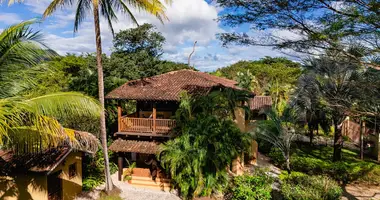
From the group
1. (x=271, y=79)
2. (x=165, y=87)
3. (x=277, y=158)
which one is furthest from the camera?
(x=271, y=79)

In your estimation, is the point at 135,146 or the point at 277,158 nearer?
the point at 135,146

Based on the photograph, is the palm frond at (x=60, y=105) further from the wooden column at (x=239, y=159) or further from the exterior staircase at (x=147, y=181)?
the wooden column at (x=239, y=159)

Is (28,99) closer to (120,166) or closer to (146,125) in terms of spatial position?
(146,125)

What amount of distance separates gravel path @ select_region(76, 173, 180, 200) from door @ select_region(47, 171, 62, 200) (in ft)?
4.36

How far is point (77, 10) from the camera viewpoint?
1345 cm

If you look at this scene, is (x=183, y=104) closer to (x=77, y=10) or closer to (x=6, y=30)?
→ (x=77, y=10)

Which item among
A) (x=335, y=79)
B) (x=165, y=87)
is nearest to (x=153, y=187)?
(x=165, y=87)

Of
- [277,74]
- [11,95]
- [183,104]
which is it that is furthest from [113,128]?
[277,74]

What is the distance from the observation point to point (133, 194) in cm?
1441

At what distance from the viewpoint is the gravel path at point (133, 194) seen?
13938mm

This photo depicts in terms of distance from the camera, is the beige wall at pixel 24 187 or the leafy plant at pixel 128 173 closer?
the beige wall at pixel 24 187

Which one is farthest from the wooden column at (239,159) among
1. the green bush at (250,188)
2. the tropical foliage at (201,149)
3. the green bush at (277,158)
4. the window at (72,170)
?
the window at (72,170)

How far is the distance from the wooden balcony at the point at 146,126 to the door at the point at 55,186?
440 cm

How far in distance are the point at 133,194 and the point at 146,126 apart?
152 inches
